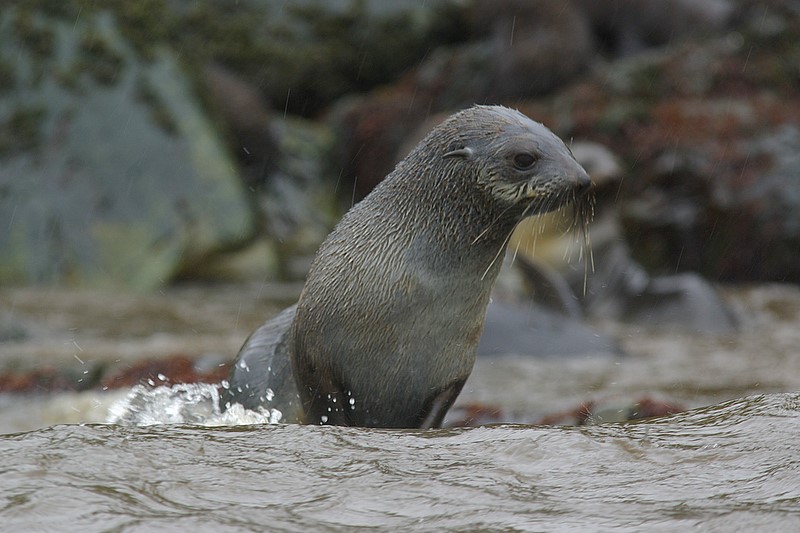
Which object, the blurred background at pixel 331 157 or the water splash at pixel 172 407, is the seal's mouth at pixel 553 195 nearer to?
the water splash at pixel 172 407

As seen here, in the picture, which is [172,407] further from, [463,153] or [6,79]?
[6,79]

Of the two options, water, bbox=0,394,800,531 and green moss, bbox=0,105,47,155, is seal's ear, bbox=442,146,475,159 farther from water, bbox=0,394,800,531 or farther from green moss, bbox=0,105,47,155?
green moss, bbox=0,105,47,155

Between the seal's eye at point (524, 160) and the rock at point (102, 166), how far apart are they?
8.32 m

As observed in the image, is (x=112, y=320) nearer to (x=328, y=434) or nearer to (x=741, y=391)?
(x=741, y=391)

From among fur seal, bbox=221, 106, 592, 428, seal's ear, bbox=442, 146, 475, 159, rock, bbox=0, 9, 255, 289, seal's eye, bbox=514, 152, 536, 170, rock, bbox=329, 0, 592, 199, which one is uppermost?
rock, bbox=329, 0, 592, 199

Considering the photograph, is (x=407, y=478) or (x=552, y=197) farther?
(x=552, y=197)

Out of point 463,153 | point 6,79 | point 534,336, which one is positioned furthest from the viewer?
point 6,79

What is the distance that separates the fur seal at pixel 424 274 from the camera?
4820 millimetres

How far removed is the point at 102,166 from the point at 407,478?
10.6 meters

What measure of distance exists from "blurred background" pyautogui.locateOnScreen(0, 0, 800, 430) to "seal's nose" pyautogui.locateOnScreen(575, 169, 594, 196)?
359 cm

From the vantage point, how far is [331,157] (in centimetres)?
1606

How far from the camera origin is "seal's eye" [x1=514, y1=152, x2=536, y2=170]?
483cm

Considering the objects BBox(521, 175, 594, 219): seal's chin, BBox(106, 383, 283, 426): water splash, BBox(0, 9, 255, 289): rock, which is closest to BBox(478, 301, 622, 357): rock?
BBox(106, 383, 283, 426): water splash

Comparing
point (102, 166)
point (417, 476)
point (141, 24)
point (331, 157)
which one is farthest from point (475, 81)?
point (417, 476)
